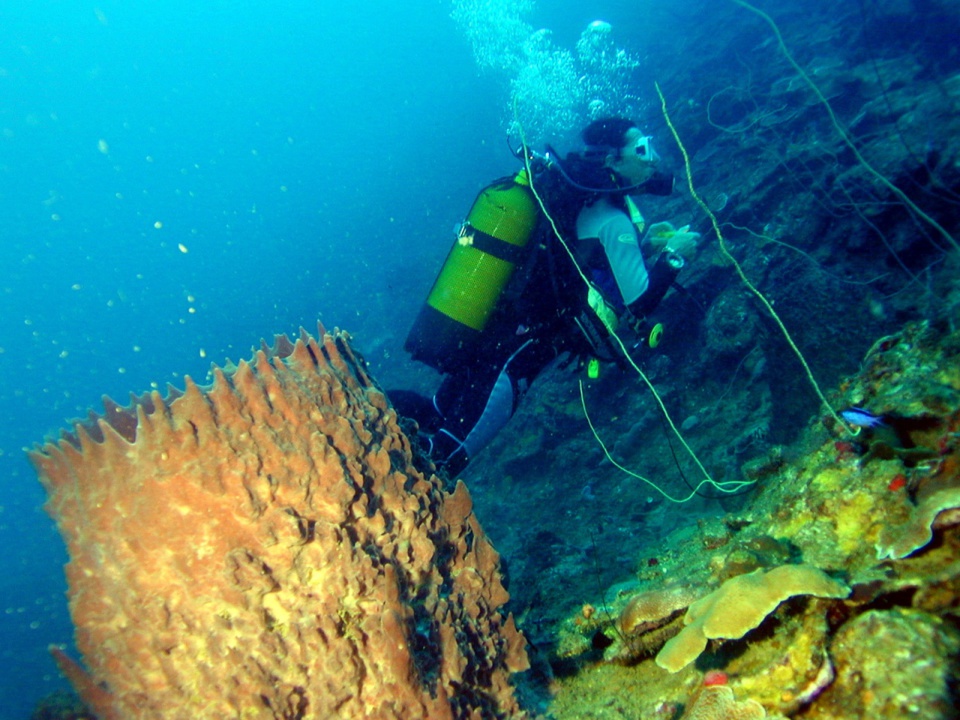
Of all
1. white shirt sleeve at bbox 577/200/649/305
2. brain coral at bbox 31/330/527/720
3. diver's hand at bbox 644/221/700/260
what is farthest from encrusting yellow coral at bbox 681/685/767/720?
diver's hand at bbox 644/221/700/260

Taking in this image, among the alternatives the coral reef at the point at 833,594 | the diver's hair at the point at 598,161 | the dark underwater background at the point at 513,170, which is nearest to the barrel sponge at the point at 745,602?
the coral reef at the point at 833,594

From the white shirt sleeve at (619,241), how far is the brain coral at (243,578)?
2846mm

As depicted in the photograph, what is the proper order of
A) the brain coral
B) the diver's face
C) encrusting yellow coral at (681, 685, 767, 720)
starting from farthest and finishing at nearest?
the diver's face, the brain coral, encrusting yellow coral at (681, 685, 767, 720)

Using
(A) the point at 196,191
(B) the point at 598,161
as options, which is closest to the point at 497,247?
(B) the point at 598,161

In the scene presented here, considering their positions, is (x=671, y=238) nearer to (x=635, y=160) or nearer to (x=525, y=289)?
(x=635, y=160)

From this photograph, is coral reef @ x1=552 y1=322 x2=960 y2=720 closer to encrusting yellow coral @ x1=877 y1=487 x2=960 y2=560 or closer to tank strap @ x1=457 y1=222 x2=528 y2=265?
encrusting yellow coral @ x1=877 y1=487 x2=960 y2=560

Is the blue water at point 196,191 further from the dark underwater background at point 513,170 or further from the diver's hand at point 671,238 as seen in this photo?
the diver's hand at point 671,238

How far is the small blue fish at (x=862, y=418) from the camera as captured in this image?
2.39m

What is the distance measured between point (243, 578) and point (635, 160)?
4.19 m

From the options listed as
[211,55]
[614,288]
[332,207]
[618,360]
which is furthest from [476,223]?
[211,55]

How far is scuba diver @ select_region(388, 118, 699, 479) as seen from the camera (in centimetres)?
391

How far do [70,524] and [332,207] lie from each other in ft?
165

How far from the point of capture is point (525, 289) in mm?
3930

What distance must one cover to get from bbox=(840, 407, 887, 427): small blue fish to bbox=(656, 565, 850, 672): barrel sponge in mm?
1096
